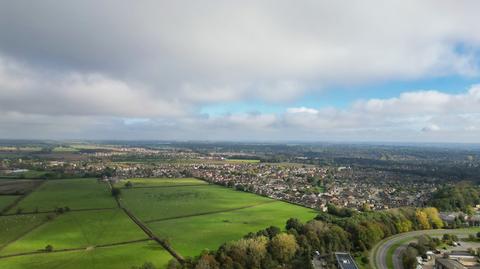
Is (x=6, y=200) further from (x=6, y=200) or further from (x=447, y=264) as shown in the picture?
(x=447, y=264)

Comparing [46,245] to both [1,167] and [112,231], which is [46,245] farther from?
[1,167]

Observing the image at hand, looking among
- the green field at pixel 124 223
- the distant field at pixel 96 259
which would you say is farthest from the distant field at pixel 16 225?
the distant field at pixel 96 259

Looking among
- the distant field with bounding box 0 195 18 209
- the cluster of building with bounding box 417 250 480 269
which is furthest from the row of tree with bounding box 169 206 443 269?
the distant field with bounding box 0 195 18 209

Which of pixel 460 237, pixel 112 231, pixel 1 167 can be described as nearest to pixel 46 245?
pixel 112 231

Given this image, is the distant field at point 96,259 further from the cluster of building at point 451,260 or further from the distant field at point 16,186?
the distant field at point 16,186

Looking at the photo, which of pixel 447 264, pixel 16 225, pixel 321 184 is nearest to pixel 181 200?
pixel 16 225

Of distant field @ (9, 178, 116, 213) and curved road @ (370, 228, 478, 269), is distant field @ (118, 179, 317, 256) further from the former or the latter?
curved road @ (370, 228, 478, 269)
